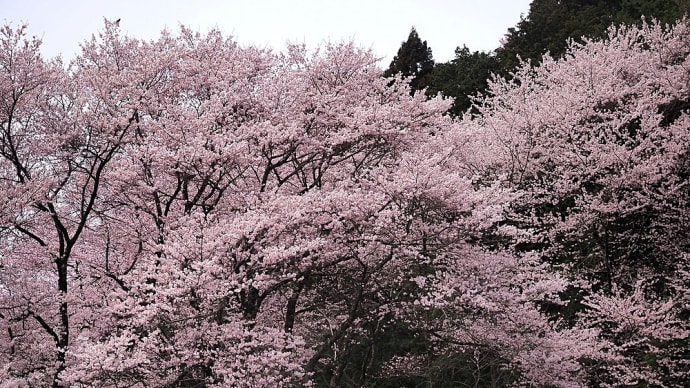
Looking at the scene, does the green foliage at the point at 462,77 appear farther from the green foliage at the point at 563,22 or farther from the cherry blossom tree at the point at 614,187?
the cherry blossom tree at the point at 614,187

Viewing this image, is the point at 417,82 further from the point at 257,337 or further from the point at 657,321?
the point at 257,337

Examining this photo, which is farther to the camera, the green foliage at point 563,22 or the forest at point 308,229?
the green foliage at point 563,22

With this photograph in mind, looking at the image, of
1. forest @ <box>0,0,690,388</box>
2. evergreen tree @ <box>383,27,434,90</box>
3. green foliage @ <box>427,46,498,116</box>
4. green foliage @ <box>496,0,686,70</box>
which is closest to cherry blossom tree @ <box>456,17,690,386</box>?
forest @ <box>0,0,690,388</box>

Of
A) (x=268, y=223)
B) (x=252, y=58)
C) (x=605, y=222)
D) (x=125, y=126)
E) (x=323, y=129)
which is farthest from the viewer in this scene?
(x=605, y=222)

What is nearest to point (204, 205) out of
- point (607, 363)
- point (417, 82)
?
point (607, 363)

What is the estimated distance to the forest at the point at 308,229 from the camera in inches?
339

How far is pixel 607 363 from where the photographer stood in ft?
36.7

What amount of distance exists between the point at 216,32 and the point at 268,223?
5339 mm

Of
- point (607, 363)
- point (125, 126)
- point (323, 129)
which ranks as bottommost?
point (607, 363)

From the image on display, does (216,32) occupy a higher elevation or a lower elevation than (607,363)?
higher

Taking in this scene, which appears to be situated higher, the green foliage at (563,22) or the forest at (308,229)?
the green foliage at (563,22)

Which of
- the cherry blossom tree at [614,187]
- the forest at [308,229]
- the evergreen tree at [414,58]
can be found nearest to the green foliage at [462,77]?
the evergreen tree at [414,58]

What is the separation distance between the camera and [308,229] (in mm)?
9227

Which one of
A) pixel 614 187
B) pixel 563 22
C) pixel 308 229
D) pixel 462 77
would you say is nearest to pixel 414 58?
pixel 462 77
